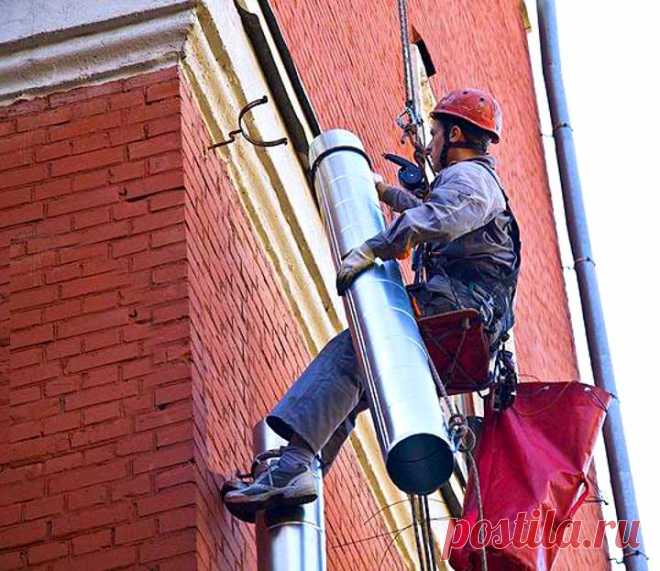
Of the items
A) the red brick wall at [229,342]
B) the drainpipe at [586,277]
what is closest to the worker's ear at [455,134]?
the red brick wall at [229,342]

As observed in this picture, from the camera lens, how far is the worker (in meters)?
7.64

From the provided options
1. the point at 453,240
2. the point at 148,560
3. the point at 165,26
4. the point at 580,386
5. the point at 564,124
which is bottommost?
the point at 148,560

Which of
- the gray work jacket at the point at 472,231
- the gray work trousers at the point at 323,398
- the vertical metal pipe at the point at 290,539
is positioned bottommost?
the vertical metal pipe at the point at 290,539

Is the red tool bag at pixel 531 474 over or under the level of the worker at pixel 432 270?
under

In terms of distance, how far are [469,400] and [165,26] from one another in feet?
18.4

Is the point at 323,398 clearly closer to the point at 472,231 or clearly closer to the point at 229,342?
the point at 229,342

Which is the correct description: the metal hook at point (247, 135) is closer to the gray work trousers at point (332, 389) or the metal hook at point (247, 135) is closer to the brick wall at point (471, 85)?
the gray work trousers at point (332, 389)

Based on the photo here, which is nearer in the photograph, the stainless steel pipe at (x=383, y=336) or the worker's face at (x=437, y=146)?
the stainless steel pipe at (x=383, y=336)

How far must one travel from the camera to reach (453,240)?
8086mm

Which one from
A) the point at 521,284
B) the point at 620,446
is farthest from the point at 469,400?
the point at 521,284

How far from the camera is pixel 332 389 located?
7.77 metres

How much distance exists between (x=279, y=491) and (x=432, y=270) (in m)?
1.18

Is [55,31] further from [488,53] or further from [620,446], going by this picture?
[488,53]

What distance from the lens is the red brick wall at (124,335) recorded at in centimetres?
726
